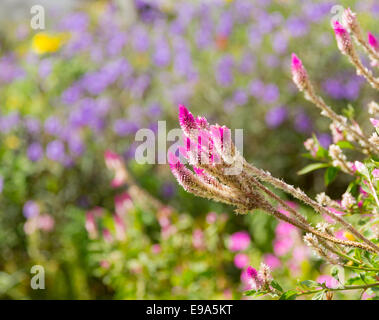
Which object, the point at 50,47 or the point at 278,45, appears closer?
the point at 278,45

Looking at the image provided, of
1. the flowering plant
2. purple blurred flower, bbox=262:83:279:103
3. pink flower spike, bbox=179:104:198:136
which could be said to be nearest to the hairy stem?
the flowering plant

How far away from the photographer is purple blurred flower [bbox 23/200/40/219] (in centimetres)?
351

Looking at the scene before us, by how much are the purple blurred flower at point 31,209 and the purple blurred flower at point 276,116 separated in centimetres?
184

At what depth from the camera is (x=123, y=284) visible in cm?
279

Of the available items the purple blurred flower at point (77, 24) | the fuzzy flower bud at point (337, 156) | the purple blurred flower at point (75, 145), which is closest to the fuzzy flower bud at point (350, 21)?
the fuzzy flower bud at point (337, 156)

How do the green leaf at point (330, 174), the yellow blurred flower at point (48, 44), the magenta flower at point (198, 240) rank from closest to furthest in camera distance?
the green leaf at point (330, 174) → the magenta flower at point (198, 240) → the yellow blurred flower at point (48, 44)

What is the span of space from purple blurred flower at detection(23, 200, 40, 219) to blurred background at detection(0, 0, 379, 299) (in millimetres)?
13

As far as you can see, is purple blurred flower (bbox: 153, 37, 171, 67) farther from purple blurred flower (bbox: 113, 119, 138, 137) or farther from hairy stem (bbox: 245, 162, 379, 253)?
hairy stem (bbox: 245, 162, 379, 253)

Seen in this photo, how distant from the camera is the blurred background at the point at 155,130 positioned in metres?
2.90

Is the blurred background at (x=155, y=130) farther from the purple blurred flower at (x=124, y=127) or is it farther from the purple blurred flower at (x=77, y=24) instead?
the purple blurred flower at (x=77, y=24)
